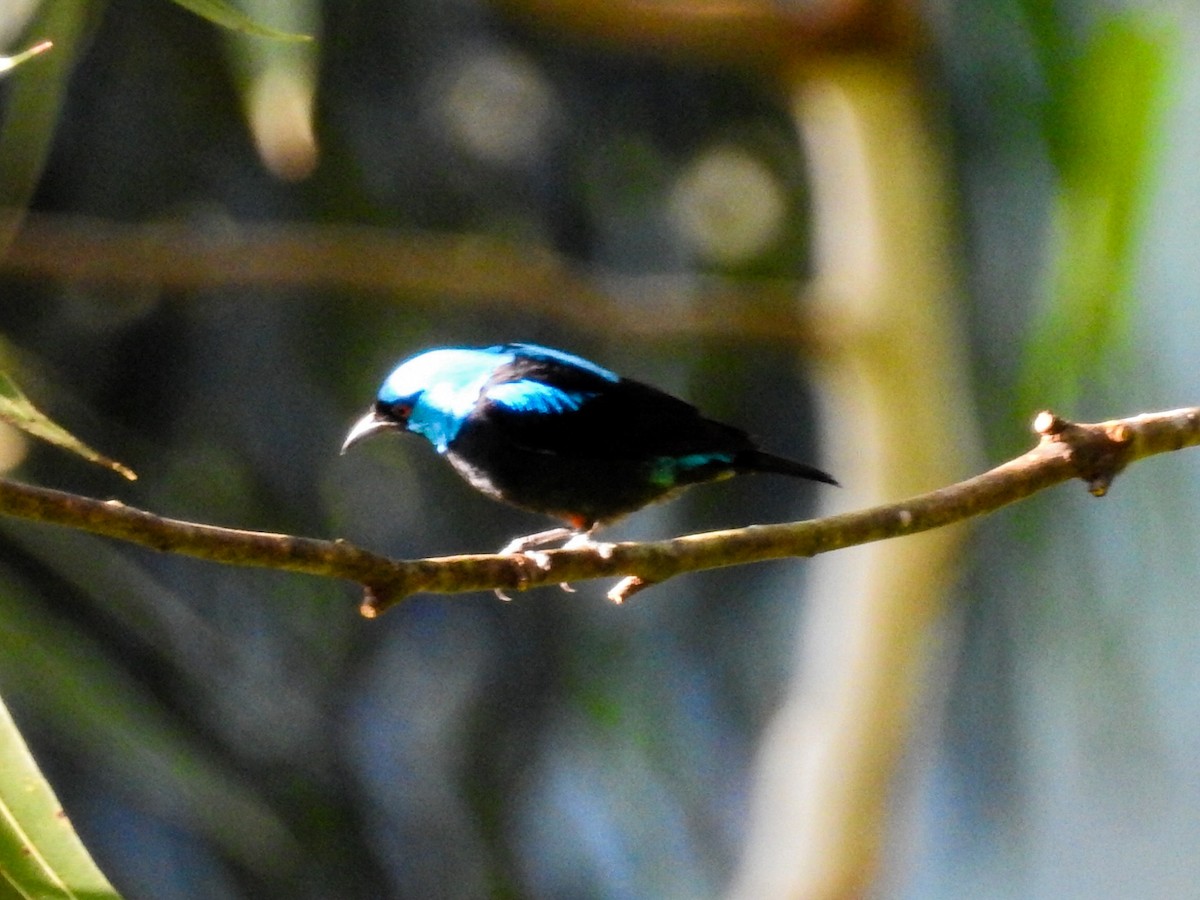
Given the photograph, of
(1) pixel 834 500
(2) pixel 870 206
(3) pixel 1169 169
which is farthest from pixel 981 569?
(3) pixel 1169 169

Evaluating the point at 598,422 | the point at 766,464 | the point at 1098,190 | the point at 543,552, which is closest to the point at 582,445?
the point at 598,422

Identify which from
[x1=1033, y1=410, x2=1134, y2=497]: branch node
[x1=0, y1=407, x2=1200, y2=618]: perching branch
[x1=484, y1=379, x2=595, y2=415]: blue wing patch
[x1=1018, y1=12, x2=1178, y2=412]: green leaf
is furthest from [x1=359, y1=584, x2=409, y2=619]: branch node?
[x1=1018, y1=12, x2=1178, y2=412]: green leaf

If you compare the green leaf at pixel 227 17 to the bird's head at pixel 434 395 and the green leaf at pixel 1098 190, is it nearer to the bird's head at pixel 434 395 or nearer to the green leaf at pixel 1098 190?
the bird's head at pixel 434 395

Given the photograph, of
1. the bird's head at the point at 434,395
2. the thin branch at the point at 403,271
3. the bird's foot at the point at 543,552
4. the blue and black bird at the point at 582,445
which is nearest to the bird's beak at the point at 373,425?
the bird's head at the point at 434,395

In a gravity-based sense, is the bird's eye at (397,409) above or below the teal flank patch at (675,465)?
above

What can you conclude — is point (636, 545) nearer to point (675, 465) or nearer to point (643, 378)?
point (675, 465)

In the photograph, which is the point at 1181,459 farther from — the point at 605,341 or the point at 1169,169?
the point at 605,341

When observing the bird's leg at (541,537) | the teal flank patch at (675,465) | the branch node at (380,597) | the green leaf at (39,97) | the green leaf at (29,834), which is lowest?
the green leaf at (29,834)
